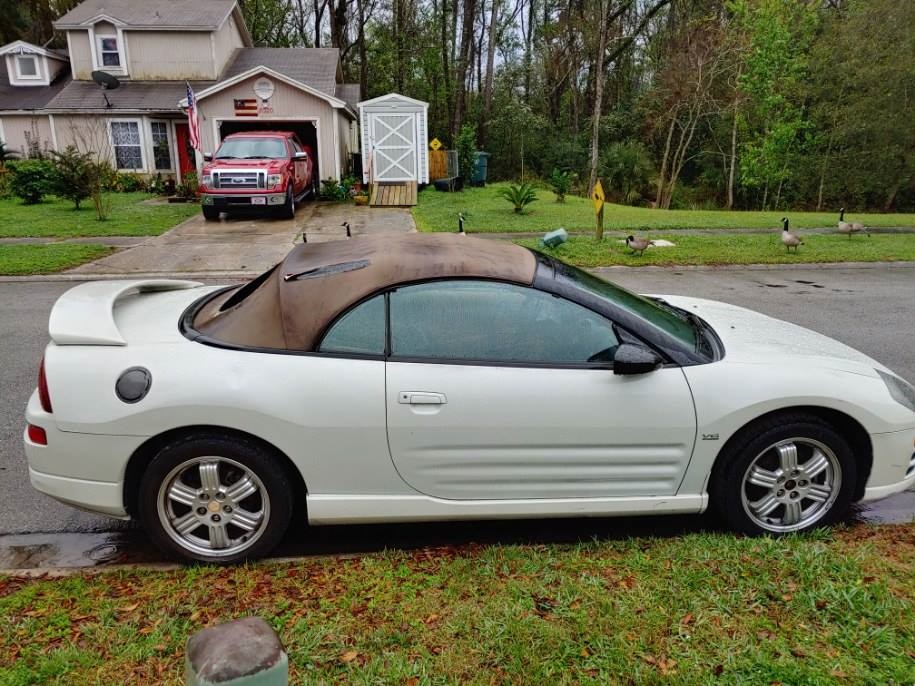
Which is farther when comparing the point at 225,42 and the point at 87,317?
the point at 225,42

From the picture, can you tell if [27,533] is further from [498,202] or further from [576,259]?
[498,202]

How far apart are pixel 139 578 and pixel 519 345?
6.64ft

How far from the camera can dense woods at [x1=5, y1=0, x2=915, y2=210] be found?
27.4 metres

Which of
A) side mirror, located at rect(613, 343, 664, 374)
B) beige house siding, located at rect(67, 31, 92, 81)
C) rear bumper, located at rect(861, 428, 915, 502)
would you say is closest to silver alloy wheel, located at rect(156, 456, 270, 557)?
side mirror, located at rect(613, 343, 664, 374)

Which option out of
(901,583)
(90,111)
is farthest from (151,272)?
(90,111)

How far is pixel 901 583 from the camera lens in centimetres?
302

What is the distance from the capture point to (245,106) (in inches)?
848

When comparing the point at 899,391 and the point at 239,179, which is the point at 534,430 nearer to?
the point at 899,391

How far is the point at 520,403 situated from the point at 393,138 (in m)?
19.8

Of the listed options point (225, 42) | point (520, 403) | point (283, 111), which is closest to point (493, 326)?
point (520, 403)

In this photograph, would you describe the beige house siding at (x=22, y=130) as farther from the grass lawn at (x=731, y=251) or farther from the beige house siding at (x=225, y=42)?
the grass lawn at (x=731, y=251)

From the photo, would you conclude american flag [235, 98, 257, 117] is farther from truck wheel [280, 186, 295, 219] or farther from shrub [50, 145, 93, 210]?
truck wheel [280, 186, 295, 219]

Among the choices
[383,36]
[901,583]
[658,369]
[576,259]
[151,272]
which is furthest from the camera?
[383,36]

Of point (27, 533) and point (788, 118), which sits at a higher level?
point (788, 118)
